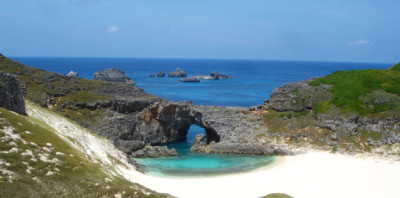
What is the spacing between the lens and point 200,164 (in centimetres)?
5122

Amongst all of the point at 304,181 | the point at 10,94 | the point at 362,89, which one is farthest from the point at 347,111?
the point at 10,94

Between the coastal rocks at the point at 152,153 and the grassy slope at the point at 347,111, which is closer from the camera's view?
the coastal rocks at the point at 152,153

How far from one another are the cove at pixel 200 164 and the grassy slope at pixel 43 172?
63.3 feet

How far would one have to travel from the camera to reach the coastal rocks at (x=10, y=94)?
103ft

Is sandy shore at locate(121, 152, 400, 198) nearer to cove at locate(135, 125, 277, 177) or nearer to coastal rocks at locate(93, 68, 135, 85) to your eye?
cove at locate(135, 125, 277, 177)

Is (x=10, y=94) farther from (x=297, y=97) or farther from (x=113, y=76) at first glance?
(x=113, y=76)

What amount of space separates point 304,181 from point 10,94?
103 feet

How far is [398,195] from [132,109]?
141 ft

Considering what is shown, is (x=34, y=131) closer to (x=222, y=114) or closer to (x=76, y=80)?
(x=222, y=114)

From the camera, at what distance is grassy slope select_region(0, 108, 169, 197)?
73.0ft

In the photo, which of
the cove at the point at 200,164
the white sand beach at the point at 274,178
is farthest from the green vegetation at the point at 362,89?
the cove at the point at 200,164

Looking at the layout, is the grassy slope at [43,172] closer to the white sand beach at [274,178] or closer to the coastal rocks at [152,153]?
the white sand beach at [274,178]

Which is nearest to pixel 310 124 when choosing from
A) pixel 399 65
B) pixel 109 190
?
pixel 399 65

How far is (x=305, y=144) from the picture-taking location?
55.8 meters
